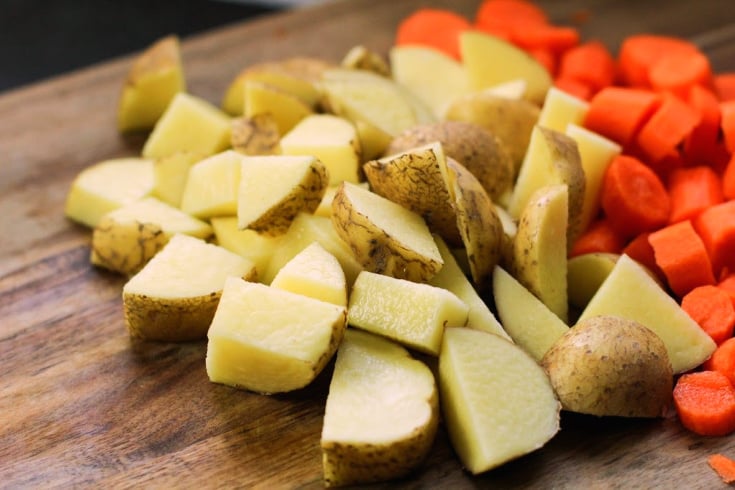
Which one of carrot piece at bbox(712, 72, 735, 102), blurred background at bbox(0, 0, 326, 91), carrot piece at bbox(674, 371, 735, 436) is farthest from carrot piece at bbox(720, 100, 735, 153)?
blurred background at bbox(0, 0, 326, 91)

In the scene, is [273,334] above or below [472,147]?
below

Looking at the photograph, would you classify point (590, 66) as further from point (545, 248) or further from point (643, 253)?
point (545, 248)

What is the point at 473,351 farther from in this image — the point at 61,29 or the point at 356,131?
the point at 61,29

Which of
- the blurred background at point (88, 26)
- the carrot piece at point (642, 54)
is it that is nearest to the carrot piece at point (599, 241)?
the carrot piece at point (642, 54)

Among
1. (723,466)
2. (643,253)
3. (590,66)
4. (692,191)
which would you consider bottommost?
(723,466)

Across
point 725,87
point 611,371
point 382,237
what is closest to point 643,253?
point 611,371

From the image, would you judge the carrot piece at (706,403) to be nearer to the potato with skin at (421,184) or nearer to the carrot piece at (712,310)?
the carrot piece at (712,310)

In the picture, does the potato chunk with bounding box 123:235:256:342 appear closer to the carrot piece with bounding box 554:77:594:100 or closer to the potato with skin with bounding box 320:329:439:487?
the potato with skin with bounding box 320:329:439:487
